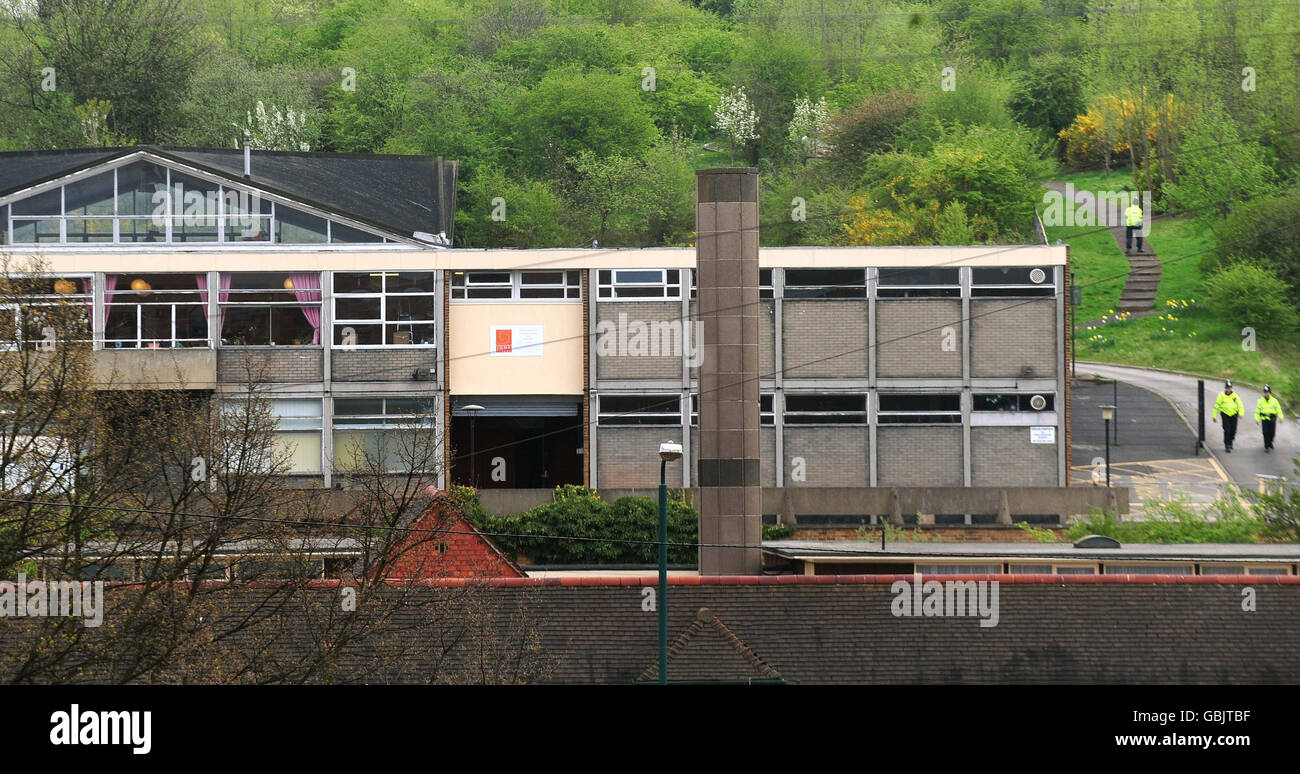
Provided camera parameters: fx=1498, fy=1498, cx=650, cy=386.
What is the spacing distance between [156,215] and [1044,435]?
2378 centimetres

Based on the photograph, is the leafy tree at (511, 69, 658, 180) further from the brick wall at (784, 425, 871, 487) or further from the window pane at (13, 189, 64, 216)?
the brick wall at (784, 425, 871, 487)

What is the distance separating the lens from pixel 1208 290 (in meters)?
55.7

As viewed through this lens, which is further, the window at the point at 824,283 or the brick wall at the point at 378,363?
the brick wall at the point at 378,363

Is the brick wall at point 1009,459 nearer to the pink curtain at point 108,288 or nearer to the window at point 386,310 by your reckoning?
the window at point 386,310

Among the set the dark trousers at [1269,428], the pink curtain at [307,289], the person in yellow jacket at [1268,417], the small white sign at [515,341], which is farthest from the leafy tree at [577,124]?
the dark trousers at [1269,428]

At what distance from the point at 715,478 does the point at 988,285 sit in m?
14.5

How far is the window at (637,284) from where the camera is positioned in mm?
38688

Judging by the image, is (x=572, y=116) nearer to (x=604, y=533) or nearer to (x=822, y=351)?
(x=822, y=351)

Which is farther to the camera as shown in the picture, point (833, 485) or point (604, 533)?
point (833, 485)

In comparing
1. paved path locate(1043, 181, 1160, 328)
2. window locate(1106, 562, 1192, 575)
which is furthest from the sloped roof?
paved path locate(1043, 181, 1160, 328)

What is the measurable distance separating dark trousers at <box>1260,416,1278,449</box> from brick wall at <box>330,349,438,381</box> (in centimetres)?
2246

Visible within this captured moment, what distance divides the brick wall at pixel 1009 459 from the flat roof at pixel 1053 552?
12283mm
